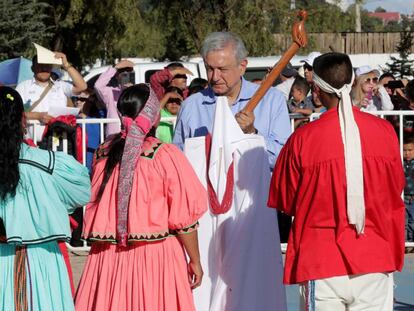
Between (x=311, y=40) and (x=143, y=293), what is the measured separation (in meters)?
24.7

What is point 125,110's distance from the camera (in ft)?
18.2

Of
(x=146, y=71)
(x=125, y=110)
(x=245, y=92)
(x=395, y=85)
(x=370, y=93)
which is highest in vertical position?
(x=146, y=71)

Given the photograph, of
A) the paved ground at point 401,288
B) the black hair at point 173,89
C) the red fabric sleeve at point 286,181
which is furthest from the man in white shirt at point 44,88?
the red fabric sleeve at point 286,181

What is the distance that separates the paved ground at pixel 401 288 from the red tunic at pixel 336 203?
3.06m

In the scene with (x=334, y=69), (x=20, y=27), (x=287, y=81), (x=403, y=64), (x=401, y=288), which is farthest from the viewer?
(x=403, y=64)

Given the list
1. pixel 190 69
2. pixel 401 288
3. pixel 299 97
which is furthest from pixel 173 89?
pixel 190 69

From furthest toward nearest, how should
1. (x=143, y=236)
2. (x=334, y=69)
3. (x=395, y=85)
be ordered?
(x=395, y=85) → (x=143, y=236) → (x=334, y=69)

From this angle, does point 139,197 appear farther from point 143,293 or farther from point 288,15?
point 288,15

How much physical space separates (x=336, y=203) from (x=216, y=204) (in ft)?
4.74

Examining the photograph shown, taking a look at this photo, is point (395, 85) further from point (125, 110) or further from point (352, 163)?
point (352, 163)

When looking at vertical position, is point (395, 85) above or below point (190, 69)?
below

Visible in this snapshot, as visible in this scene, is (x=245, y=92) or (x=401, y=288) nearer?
(x=245, y=92)

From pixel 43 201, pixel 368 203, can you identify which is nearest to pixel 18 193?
pixel 43 201

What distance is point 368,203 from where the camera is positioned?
16.0 ft
